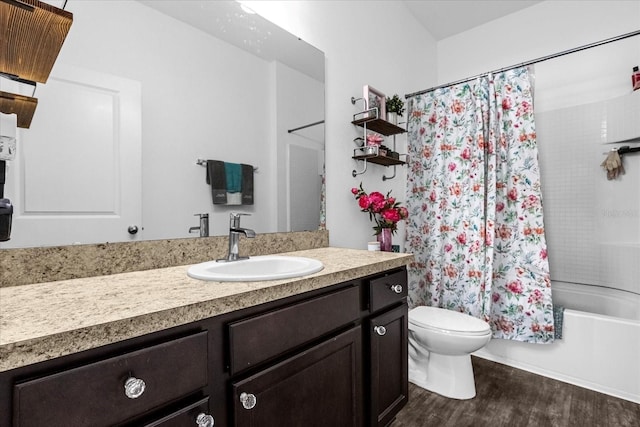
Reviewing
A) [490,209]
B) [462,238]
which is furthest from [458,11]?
[462,238]

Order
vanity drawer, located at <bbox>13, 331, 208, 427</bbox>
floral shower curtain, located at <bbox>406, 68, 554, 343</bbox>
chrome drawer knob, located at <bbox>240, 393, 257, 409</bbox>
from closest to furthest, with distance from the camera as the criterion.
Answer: vanity drawer, located at <bbox>13, 331, 208, 427</bbox>
chrome drawer knob, located at <bbox>240, 393, 257, 409</bbox>
floral shower curtain, located at <bbox>406, 68, 554, 343</bbox>

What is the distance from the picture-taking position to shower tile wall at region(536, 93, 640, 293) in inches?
90.6

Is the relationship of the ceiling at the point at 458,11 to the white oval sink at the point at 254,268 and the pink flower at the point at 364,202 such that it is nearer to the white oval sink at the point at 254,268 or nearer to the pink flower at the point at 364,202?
the pink flower at the point at 364,202

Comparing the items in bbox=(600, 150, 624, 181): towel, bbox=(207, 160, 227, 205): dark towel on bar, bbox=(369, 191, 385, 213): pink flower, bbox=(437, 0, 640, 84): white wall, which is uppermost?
bbox=(437, 0, 640, 84): white wall

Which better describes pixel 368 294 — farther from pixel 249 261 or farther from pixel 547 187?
pixel 547 187

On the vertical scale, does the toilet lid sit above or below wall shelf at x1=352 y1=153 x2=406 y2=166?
below

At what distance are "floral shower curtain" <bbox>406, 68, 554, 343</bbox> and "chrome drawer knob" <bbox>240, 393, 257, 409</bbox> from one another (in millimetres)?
1778

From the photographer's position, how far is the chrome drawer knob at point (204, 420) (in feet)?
2.35

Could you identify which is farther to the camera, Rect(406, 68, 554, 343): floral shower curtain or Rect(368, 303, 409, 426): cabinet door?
Rect(406, 68, 554, 343): floral shower curtain

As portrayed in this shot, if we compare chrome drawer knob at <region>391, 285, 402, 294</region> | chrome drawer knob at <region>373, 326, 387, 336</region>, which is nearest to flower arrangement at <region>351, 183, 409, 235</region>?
chrome drawer knob at <region>391, 285, 402, 294</region>

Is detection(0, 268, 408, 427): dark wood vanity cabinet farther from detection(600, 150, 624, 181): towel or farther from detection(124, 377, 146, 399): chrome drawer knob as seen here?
detection(600, 150, 624, 181): towel

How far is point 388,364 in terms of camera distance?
4.63 ft

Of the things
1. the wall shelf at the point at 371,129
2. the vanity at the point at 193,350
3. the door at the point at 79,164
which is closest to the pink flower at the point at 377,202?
the wall shelf at the point at 371,129

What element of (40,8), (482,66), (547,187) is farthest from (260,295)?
(482,66)
